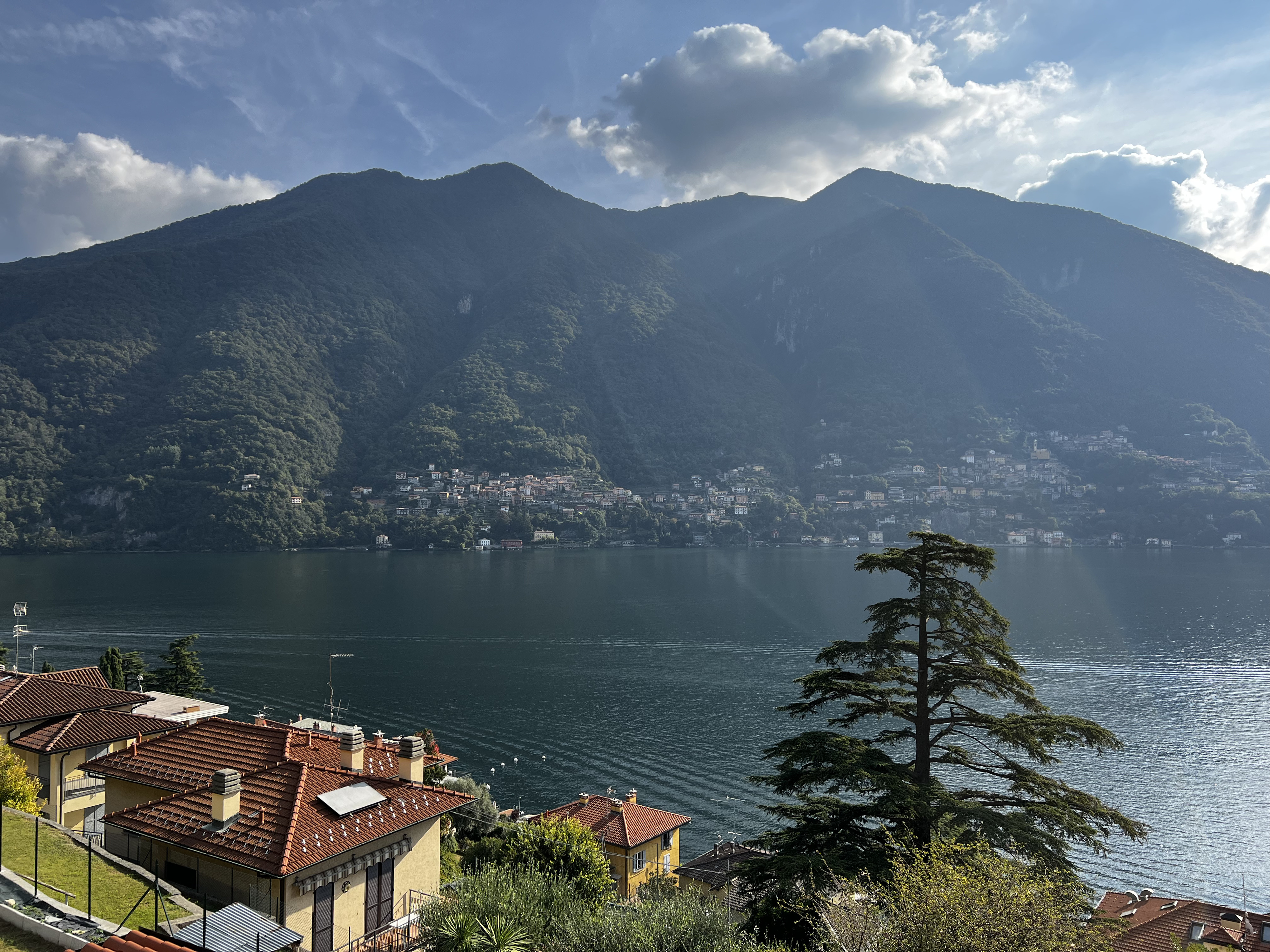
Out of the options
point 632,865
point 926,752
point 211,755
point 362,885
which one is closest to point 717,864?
point 632,865

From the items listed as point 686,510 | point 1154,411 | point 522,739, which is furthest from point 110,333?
point 1154,411

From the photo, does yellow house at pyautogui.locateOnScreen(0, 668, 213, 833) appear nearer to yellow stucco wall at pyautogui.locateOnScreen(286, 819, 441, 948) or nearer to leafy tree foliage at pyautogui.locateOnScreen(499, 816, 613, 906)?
yellow stucco wall at pyautogui.locateOnScreen(286, 819, 441, 948)

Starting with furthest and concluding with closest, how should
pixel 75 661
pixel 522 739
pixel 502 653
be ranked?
1. pixel 502 653
2. pixel 75 661
3. pixel 522 739

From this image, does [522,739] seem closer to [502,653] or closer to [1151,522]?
[502,653]

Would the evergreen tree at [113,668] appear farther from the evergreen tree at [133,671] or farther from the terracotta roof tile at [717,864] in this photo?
the terracotta roof tile at [717,864]

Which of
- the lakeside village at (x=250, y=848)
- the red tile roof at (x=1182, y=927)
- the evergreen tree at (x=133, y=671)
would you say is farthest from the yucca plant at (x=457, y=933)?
the evergreen tree at (x=133, y=671)
